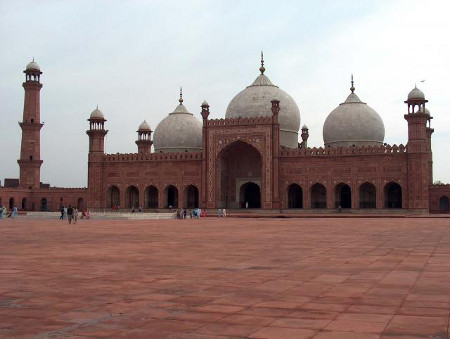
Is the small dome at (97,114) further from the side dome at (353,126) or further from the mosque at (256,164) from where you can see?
the side dome at (353,126)

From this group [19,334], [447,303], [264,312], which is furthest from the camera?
[447,303]

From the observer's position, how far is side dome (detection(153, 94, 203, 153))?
120 feet

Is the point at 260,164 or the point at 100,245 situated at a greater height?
the point at 260,164

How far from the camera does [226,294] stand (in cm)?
438

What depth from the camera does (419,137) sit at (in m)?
28.2

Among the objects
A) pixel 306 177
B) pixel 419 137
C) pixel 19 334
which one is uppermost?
pixel 419 137

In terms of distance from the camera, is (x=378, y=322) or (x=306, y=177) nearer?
(x=378, y=322)

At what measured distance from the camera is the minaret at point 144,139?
40.2 meters

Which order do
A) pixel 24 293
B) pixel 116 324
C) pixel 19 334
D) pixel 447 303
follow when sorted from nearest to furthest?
1. pixel 19 334
2. pixel 116 324
3. pixel 447 303
4. pixel 24 293

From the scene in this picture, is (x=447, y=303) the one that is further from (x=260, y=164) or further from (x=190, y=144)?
(x=190, y=144)

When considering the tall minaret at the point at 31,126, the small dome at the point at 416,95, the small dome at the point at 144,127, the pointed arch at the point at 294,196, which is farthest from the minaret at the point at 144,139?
the small dome at the point at 416,95

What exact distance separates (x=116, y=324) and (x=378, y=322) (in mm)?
1539

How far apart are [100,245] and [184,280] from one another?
4364 mm

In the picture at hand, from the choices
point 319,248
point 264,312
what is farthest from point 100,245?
point 264,312
